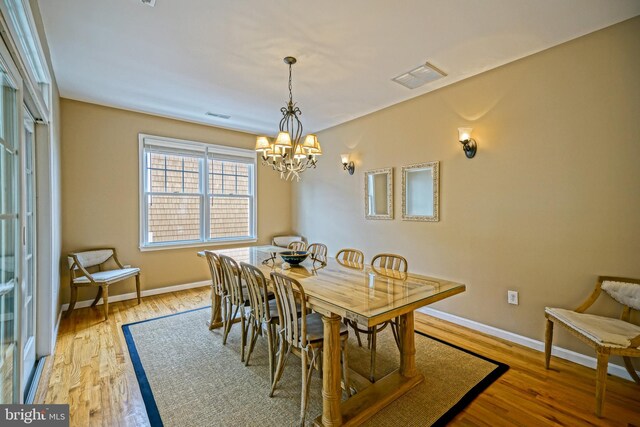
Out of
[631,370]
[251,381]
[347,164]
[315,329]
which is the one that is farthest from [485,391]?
[347,164]

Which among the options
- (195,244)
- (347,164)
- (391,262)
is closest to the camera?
(391,262)

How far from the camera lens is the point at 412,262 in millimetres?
3830

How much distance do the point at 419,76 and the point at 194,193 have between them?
3.84 metres

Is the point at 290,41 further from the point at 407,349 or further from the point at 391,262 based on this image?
the point at 407,349

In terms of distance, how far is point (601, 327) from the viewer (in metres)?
2.15

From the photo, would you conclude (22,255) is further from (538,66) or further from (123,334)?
(538,66)

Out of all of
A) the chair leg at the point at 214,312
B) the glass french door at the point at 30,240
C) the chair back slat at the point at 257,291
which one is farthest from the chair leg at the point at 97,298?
the chair back slat at the point at 257,291

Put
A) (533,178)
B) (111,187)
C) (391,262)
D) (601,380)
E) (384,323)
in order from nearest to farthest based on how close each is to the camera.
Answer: (601,380) → (384,323) → (533,178) → (391,262) → (111,187)

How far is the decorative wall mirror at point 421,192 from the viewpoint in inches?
140

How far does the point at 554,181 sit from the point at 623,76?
0.91 meters

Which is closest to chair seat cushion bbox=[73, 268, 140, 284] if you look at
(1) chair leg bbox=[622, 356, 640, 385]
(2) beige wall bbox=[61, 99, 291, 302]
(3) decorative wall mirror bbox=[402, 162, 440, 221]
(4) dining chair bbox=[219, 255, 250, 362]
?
(2) beige wall bbox=[61, 99, 291, 302]

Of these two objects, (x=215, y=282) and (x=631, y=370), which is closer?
(x=631, y=370)

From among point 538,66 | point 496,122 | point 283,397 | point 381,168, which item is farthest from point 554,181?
point 283,397

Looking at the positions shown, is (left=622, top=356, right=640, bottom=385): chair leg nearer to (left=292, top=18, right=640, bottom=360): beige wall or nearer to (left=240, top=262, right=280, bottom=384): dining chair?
(left=292, top=18, right=640, bottom=360): beige wall
